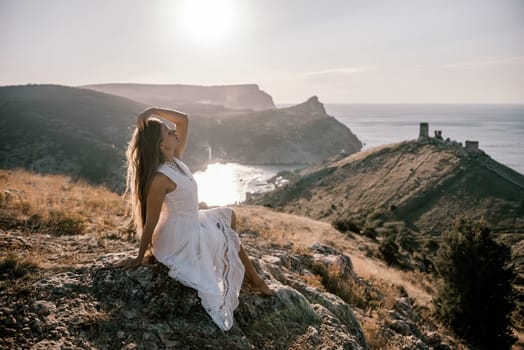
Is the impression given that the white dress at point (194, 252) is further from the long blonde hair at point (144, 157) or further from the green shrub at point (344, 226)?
the green shrub at point (344, 226)

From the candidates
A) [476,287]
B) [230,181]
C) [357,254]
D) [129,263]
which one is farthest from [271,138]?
[129,263]

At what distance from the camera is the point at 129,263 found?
4.04 metres

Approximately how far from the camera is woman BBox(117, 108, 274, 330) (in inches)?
147

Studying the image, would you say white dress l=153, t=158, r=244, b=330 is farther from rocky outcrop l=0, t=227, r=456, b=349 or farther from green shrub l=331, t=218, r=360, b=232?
green shrub l=331, t=218, r=360, b=232

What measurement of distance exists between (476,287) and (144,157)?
1500 cm

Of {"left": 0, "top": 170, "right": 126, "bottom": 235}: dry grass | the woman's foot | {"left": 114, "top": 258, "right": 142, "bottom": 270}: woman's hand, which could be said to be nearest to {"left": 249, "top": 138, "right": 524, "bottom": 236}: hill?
{"left": 0, "top": 170, "right": 126, "bottom": 235}: dry grass

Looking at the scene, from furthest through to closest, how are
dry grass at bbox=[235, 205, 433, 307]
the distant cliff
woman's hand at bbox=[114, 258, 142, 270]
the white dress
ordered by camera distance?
the distant cliff
dry grass at bbox=[235, 205, 433, 307]
woman's hand at bbox=[114, 258, 142, 270]
the white dress

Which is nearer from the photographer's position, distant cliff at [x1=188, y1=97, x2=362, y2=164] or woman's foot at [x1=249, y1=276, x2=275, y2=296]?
woman's foot at [x1=249, y1=276, x2=275, y2=296]

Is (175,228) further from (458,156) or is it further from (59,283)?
(458,156)

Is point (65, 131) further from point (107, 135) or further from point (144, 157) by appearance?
point (144, 157)

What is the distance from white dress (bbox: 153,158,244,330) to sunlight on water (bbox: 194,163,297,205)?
8101 centimetres

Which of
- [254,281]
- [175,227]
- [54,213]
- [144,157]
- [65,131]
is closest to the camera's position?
[144,157]

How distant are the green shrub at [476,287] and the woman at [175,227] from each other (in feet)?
37.9

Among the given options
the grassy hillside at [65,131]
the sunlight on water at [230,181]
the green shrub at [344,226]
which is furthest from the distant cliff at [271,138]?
the green shrub at [344,226]
